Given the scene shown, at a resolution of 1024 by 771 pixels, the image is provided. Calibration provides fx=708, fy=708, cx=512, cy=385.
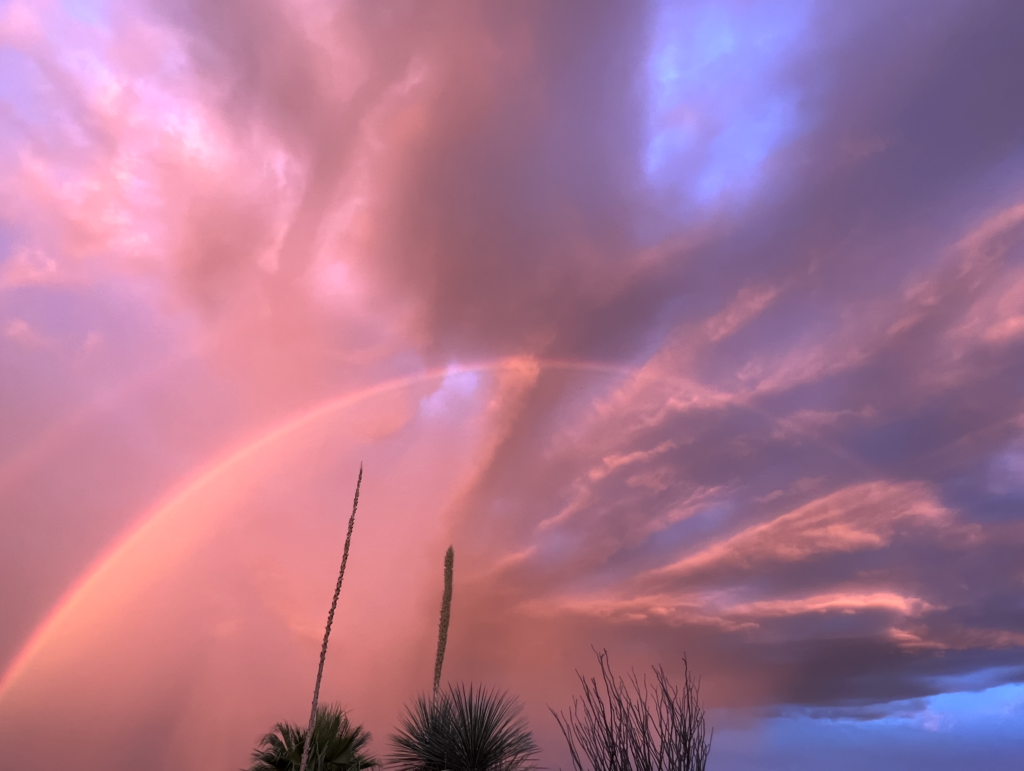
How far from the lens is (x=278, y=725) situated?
22344 millimetres

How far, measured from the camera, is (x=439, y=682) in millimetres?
21359

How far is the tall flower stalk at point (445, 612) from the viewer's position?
72.5 ft

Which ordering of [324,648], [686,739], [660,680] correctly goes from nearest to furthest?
1. [686,739]
2. [660,680]
3. [324,648]

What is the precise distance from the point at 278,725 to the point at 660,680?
15.2 meters

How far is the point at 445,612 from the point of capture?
23.0 meters

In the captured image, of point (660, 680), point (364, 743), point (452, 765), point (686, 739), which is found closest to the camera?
point (686, 739)

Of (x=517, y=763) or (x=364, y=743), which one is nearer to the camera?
(x=517, y=763)

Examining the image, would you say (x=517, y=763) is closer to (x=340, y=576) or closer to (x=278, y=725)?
(x=340, y=576)

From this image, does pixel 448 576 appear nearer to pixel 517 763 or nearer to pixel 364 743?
pixel 364 743

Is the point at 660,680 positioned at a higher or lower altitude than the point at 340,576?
lower

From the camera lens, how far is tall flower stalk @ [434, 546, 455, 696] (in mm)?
22111

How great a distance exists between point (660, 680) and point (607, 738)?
4.73ft

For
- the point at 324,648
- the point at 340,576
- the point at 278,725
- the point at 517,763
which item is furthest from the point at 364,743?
the point at 517,763

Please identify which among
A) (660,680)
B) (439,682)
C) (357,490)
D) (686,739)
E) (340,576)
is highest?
(357,490)
